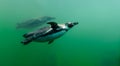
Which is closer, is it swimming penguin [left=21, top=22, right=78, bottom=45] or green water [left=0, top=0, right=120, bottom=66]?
swimming penguin [left=21, top=22, right=78, bottom=45]

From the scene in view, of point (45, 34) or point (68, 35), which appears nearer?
point (45, 34)

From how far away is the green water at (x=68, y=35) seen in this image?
70.0 inches

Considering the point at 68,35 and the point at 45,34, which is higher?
the point at 68,35

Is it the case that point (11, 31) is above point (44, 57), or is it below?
above

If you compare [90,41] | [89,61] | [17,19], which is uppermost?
[17,19]

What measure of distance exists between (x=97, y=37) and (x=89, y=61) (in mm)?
176

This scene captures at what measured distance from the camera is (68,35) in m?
1.95

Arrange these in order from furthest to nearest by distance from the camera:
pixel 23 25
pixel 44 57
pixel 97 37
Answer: pixel 97 37, pixel 44 57, pixel 23 25

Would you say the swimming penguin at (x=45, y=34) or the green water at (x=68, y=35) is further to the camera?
the green water at (x=68, y=35)

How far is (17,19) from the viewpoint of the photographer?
1.77 metres

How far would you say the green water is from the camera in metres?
1.78
